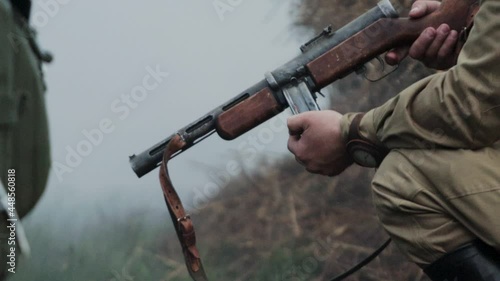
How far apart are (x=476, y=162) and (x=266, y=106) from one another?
0.70m

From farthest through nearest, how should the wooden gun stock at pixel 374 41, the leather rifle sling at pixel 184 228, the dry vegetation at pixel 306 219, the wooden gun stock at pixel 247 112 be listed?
the dry vegetation at pixel 306 219
the wooden gun stock at pixel 247 112
the leather rifle sling at pixel 184 228
the wooden gun stock at pixel 374 41

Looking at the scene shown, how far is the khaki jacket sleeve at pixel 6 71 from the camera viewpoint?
6.13 feet

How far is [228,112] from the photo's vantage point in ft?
6.47

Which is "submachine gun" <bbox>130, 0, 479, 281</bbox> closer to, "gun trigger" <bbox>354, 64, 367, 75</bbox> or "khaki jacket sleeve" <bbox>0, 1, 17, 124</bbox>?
"gun trigger" <bbox>354, 64, 367, 75</bbox>

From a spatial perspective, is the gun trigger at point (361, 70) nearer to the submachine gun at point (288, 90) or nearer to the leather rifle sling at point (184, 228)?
the submachine gun at point (288, 90)

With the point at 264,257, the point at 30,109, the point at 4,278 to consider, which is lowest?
the point at 264,257

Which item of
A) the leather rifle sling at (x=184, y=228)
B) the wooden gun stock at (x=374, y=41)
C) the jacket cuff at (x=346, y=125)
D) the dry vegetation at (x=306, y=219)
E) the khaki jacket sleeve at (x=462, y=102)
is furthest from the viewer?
the dry vegetation at (x=306, y=219)

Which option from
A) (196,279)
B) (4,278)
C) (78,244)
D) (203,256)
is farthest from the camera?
(203,256)

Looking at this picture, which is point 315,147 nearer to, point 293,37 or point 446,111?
point 446,111

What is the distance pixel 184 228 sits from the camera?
1858 mm

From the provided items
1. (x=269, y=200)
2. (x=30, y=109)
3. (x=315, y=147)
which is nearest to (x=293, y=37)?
(x=269, y=200)

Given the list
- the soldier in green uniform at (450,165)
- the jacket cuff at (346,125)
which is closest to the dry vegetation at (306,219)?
the jacket cuff at (346,125)

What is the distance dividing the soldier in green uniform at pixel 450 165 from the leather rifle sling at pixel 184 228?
1.78 feet

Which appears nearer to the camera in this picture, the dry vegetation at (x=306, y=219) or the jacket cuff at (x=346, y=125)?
the jacket cuff at (x=346, y=125)
